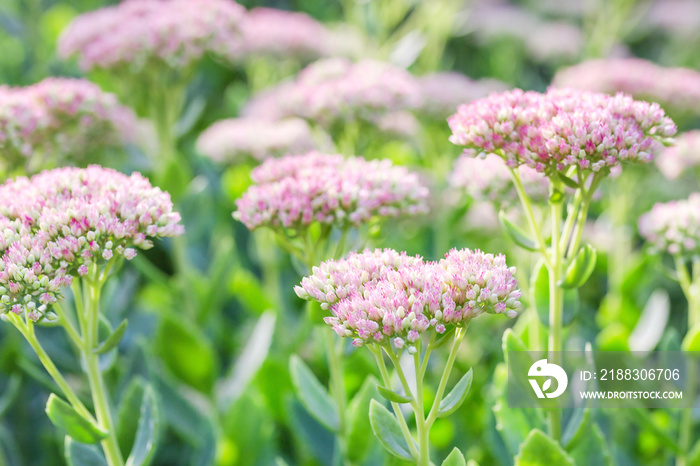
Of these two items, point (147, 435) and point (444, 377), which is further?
point (147, 435)

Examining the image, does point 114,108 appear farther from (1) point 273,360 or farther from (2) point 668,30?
(2) point 668,30

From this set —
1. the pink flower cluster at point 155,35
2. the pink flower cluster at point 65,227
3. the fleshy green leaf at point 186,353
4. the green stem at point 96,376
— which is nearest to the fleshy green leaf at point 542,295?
the pink flower cluster at point 65,227

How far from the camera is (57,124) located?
1.91m

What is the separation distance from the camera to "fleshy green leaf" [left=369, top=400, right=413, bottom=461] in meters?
1.11

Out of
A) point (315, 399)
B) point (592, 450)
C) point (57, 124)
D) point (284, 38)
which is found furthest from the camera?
point (284, 38)

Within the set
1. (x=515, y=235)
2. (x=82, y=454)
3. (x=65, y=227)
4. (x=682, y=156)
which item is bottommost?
(x=82, y=454)

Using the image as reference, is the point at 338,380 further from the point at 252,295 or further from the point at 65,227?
the point at 252,295

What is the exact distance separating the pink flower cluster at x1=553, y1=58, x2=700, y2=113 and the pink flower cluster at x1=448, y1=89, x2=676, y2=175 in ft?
3.94

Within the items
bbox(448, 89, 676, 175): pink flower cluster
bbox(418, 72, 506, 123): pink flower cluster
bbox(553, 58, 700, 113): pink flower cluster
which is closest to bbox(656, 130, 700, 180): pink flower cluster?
bbox(553, 58, 700, 113): pink flower cluster

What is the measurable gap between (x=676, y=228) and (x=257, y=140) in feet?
4.22

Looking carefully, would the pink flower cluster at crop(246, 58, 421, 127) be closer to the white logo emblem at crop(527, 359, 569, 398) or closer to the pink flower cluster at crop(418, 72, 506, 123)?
the pink flower cluster at crop(418, 72, 506, 123)

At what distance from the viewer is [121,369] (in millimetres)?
1986

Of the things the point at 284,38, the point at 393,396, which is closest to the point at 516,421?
the point at 393,396

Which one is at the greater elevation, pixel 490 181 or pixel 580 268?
pixel 490 181
